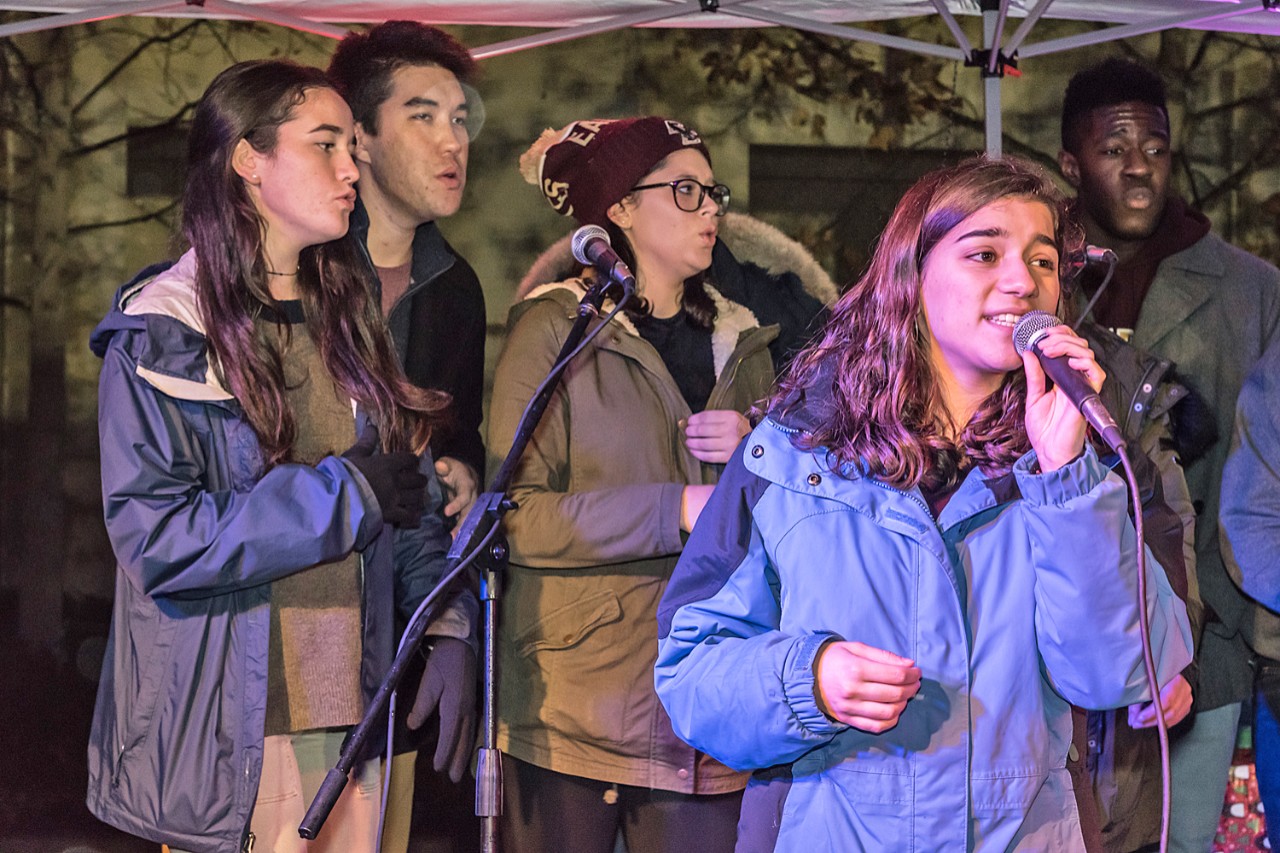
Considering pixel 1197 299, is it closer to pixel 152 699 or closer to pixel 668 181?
pixel 668 181

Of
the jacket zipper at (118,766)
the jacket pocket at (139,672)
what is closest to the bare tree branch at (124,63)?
the jacket pocket at (139,672)

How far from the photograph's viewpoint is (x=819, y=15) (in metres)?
4.11

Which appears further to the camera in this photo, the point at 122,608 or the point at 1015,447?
the point at 122,608

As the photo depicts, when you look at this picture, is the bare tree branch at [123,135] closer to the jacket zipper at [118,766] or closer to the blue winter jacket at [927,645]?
the jacket zipper at [118,766]

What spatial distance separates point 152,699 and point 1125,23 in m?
3.22

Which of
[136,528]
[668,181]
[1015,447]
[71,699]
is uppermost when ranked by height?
[668,181]

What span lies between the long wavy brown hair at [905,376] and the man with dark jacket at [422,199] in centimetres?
162

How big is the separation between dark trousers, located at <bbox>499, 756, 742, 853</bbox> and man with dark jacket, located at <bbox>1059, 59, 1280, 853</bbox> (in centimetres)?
128

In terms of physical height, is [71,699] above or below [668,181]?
below

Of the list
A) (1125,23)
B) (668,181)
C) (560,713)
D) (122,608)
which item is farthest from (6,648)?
(1125,23)

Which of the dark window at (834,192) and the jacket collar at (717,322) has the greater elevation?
the dark window at (834,192)

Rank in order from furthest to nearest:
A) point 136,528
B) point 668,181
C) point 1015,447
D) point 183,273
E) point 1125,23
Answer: point 1125,23
point 668,181
point 183,273
point 136,528
point 1015,447

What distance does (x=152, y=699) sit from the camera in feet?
9.95

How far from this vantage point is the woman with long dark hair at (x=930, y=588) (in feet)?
6.49
